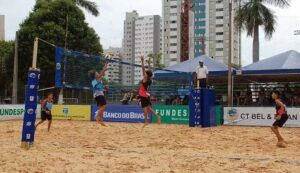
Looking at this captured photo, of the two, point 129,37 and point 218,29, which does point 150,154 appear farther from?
point 129,37

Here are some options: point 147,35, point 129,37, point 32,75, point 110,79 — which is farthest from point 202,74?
point 147,35

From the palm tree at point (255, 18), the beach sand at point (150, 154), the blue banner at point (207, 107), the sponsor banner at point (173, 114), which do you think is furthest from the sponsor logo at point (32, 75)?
the palm tree at point (255, 18)

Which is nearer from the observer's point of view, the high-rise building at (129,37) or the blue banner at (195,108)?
the blue banner at (195,108)

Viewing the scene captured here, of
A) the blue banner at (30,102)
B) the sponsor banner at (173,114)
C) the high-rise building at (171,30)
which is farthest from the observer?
the high-rise building at (171,30)

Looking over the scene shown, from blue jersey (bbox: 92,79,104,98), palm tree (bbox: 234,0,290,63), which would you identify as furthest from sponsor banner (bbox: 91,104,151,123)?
palm tree (bbox: 234,0,290,63)

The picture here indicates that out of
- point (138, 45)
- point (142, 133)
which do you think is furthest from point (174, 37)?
point (142, 133)

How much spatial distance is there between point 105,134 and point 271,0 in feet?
70.7

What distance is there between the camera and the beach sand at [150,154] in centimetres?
702

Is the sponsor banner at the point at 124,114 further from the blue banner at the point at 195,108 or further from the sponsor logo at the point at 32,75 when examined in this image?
the sponsor logo at the point at 32,75

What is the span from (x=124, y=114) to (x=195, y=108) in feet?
18.4

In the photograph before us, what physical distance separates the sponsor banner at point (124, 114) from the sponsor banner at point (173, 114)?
2.18 feet

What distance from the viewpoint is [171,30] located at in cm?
11069

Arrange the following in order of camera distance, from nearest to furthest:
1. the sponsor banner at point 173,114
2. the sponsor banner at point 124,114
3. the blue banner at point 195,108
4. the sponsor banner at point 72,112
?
1. the blue banner at point 195,108
2. the sponsor banner at point 173,114
3. the sponsor banner at point 124,114
4. the sponsor banner at point 72,112

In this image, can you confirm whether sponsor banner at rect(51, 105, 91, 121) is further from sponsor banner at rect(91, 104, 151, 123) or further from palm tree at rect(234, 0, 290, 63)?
palm tree at rect(234, 0, 290, 63)
